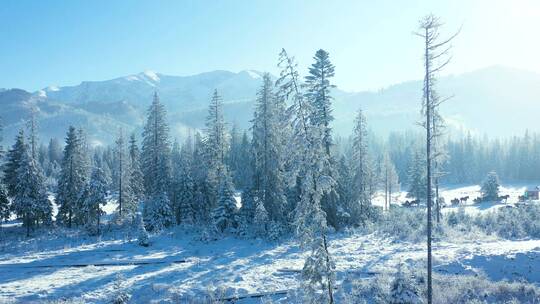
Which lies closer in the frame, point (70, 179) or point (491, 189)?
point (70, 179)

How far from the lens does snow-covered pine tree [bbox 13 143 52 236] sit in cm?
4521

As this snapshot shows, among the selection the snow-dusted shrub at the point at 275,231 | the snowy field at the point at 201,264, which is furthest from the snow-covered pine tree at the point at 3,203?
the snow-dusted shrub at the point at 275,231

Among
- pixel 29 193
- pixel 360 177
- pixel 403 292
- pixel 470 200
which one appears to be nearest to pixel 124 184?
pixel 29 193

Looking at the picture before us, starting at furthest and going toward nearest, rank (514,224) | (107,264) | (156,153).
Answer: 1. (156,153)
2. (514,224)
3. (107,264)

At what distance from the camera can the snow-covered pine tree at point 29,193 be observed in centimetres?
4521

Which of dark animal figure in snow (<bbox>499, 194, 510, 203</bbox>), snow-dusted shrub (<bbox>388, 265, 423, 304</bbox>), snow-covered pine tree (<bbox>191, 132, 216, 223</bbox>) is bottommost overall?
dark animal figure in snow (<bbox>499, 194, 510, 203</bbox>)

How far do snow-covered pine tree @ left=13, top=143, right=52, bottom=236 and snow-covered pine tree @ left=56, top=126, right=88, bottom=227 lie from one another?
2012 mm

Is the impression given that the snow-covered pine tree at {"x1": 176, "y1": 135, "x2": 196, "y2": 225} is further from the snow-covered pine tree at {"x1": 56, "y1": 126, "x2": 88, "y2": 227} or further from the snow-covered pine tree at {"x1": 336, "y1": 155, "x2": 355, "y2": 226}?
the snow-covered pine tree at {"x1": 336, "y1": 155, "x2": 355, "y2": 226}

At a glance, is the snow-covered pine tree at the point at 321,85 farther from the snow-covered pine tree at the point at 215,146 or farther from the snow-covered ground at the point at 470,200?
the snow-covered ground at the point at 470,200

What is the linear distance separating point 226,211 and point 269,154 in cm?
695

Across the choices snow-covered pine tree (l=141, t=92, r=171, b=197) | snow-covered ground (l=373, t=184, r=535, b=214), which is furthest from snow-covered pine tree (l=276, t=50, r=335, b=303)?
snow-covered ground (l=373, t=184, r=535, b=214)

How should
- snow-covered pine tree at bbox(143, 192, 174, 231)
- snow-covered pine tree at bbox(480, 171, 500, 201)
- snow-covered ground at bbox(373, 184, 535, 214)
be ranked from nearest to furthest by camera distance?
snow-covered pine tree at bbox(143, 192, 174, 231)
snow-covered ground at bbox(373, 184, 535, 214)
snow-covered pine tree at bbox(480, 171, 500, 201)

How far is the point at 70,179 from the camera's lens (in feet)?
162

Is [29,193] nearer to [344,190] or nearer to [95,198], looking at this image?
[95,198]
